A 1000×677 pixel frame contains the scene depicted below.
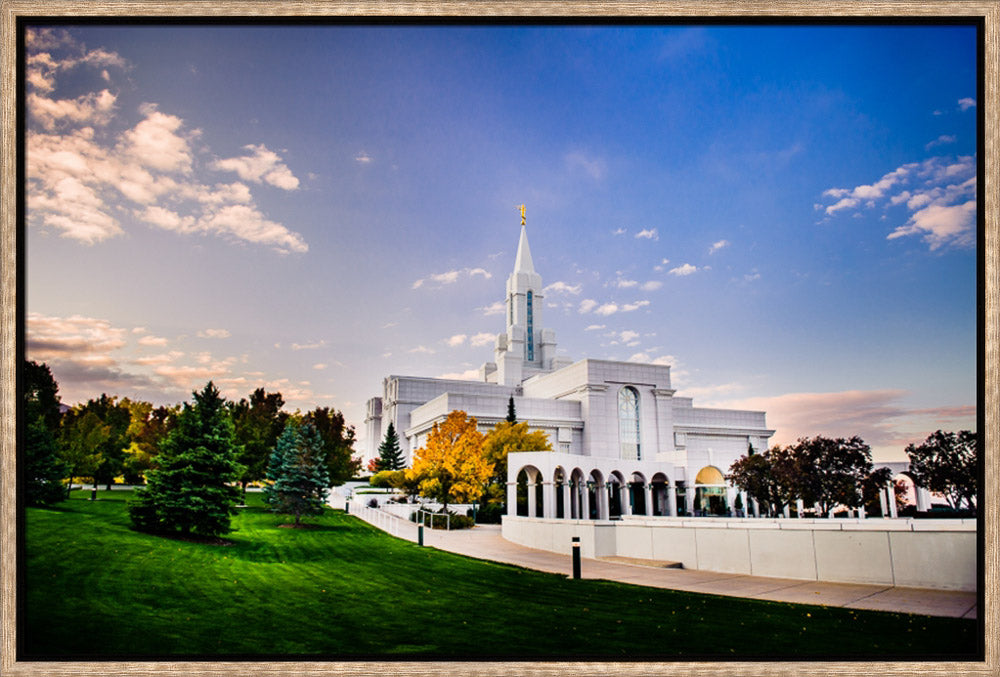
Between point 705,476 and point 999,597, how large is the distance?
3855 centimetres

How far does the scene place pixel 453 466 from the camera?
27.3 metres

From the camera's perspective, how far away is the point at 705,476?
143 feet

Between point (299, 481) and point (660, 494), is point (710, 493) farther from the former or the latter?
point (299, 481)

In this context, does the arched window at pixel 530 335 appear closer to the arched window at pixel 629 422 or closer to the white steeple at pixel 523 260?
the white steeple at pixel 523 260

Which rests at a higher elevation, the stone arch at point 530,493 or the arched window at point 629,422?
the arched window at point 629,422

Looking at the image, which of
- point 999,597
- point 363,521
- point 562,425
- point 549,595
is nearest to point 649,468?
point 562,425

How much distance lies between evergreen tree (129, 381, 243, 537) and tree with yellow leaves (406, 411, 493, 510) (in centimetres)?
1358

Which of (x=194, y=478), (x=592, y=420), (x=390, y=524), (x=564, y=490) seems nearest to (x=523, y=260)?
(x=592, y=420)

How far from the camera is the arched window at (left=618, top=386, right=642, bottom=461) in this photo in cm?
5191

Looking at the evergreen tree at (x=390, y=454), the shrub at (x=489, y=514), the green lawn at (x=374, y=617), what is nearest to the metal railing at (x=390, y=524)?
the shrub at (x=489, y=514)

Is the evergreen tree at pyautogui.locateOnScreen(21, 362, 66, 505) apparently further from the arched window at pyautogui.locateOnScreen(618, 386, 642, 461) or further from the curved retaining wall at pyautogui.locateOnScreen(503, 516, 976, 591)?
→ the arched window at pyautogui.locateOnScreen(618, 386, 642, 461)

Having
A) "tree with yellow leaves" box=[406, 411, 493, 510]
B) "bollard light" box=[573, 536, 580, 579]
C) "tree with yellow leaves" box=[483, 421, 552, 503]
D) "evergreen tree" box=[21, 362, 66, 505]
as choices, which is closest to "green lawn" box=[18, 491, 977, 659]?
"bollard light" box=[573, 536, 580, 579]

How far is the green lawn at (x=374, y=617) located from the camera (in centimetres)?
675

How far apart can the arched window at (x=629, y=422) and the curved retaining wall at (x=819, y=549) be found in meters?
35.9
